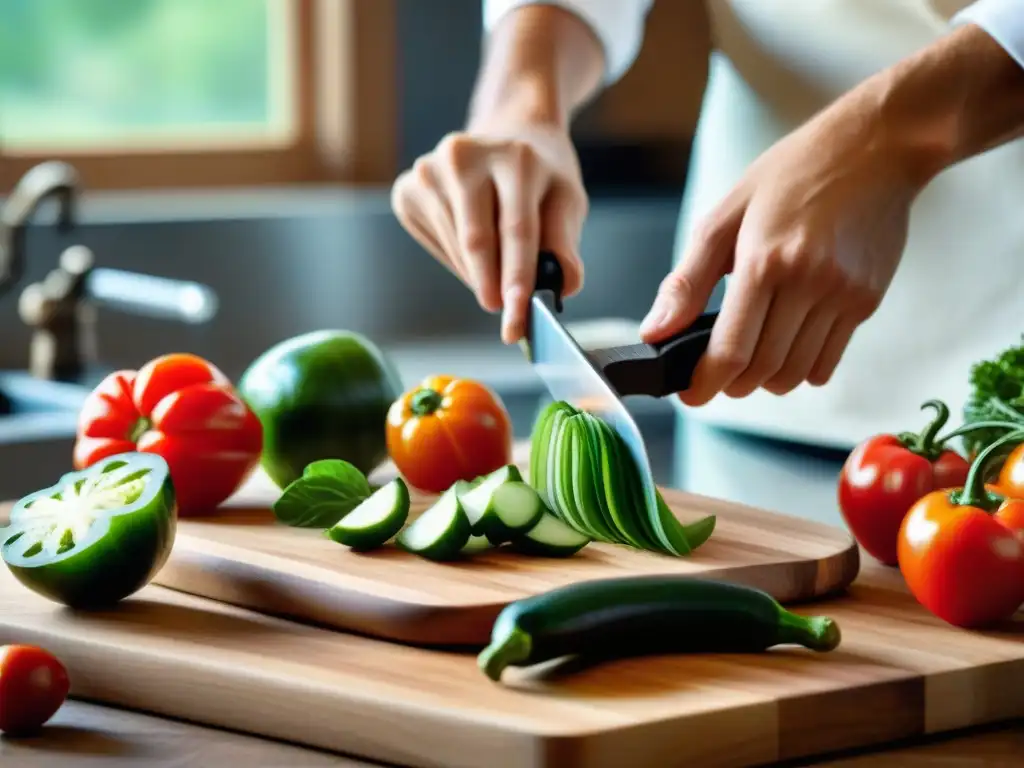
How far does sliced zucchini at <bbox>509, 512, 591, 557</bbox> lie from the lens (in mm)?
1345

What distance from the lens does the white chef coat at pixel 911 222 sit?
68.4 inches

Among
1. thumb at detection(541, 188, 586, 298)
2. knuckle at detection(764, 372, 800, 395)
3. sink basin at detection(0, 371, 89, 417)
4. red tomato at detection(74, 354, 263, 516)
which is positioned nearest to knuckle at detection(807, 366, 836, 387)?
knuckle at detection(764, 372, 800, 395)

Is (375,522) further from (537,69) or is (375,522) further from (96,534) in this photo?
(537,69)

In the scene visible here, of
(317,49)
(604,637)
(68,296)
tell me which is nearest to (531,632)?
(604,637)

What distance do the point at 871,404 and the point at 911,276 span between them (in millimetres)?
149

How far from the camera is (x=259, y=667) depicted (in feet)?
3.73

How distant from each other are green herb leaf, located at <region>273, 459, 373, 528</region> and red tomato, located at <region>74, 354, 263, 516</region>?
0.27ft

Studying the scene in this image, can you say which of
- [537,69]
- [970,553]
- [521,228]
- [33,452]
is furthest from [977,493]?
[33,452]

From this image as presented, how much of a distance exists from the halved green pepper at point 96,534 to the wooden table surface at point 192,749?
0.12 metres

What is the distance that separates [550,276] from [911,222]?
45 centimetres

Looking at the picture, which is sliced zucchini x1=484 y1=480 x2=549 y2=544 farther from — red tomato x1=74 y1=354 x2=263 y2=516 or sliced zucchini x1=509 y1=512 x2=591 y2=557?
red tomato x1=74 y1=354 x2=263 y2=516

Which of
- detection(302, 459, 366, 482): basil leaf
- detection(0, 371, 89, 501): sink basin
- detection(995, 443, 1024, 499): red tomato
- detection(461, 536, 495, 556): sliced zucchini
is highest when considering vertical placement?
detection(995, 443, 1024, 499): red tomato

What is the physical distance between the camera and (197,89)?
10.5 feet

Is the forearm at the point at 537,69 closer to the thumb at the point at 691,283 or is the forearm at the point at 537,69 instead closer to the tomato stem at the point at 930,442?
the thumb at the point at 691,283
